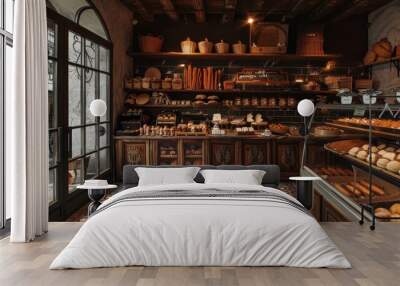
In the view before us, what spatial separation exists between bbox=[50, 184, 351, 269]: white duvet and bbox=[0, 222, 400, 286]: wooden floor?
0.07 metres

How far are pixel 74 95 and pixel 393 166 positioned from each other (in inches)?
167

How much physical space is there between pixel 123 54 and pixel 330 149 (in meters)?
5.14

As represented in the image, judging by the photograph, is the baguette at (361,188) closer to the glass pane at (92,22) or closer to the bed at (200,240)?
the bed at (200,240)

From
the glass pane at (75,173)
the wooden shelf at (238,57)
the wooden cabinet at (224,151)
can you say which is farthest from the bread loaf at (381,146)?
the wooden shelf at (238,57)

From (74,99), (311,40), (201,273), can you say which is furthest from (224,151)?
(201,273)

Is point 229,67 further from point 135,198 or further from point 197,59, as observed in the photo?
point 135,198

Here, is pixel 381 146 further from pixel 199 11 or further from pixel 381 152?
pixel 199 11

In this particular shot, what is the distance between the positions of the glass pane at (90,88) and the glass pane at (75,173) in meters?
0.72

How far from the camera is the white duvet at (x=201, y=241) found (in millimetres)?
4078

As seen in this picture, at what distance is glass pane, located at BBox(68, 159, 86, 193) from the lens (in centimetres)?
704

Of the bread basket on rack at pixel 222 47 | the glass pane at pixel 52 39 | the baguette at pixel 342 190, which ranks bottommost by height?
the baguette at pixel 342 190

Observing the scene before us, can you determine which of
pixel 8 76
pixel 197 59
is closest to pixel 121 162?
pixel 197 59

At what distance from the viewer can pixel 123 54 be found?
32.2 ft

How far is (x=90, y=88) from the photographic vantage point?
805cm
